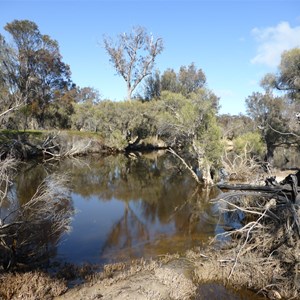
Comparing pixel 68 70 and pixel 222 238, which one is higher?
pixel 68 70

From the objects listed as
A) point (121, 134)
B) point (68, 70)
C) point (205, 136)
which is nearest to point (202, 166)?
point (205, 136)

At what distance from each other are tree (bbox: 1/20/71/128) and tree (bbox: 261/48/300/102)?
90.1 ft

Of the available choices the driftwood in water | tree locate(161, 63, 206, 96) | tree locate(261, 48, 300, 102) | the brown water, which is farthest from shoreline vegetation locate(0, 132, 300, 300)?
tree locate(161, 63, 206, 96)

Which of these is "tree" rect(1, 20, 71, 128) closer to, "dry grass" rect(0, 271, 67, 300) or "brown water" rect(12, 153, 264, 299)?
"brown water" rect(12, 153, 264, 299)

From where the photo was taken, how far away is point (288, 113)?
25266 mm

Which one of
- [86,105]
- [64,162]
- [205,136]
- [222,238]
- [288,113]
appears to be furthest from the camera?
[86,105]

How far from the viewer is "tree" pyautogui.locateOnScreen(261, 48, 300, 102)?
23.6 m

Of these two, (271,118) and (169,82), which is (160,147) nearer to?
(169,82)

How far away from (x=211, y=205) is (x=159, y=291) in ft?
30.1

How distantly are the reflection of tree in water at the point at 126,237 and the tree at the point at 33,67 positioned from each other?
27.6 m

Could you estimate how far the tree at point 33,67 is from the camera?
3912 centimetres

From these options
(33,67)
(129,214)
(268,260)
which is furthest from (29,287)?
(33,67)

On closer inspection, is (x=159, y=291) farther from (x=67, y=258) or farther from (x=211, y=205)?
(x=211, y=205)

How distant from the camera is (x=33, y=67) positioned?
41.6 m
